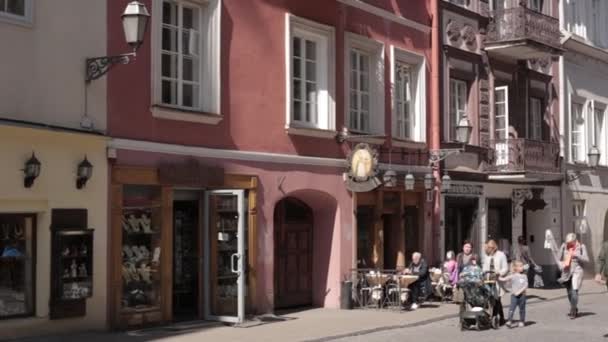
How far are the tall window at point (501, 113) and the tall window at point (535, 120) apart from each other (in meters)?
1.96

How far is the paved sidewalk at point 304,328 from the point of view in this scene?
13508mm

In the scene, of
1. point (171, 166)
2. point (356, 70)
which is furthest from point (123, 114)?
point (356, 70)

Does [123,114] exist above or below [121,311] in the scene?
above

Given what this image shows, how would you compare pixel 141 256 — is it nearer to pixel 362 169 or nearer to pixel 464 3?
pixel 362 169

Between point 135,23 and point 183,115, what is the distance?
2.54m

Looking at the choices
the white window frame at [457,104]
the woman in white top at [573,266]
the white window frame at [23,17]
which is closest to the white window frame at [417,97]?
the white window frame at [457,104]

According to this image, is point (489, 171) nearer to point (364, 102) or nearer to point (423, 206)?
point (423, 206)

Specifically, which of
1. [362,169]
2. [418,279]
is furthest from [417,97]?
[418,279]

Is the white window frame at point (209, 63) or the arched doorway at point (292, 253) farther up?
the white window frame at point (209, 63)

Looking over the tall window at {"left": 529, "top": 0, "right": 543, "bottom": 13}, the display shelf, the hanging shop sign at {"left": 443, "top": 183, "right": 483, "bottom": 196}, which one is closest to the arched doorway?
the display shelf

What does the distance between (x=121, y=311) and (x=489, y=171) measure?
41.8 feet

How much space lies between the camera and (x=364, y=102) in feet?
66.2

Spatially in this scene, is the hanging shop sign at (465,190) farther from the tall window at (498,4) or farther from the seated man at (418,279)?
the tall window at (498,4)

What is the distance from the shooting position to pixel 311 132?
1806cm
